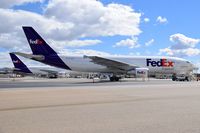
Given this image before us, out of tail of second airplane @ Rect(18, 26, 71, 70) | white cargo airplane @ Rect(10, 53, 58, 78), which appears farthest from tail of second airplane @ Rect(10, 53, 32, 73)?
tail of second airplane @ Rect(18, 26, 71, 70)

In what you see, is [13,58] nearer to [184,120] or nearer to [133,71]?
[133,71]

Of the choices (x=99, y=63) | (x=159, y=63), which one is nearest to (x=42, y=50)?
(x=99, y=63)

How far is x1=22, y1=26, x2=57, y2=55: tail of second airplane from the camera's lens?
54688 mm

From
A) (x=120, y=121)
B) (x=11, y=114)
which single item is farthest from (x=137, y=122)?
(x=11, y=114)

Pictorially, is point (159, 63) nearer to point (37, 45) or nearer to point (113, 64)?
point (113, 64)

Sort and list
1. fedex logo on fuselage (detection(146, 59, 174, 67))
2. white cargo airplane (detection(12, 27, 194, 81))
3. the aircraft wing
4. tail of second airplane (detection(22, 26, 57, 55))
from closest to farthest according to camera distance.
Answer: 1. the aircraft wing
2. white cargo airplane (detection(12, 27, 194, 81))
3. fedex logo on fuselage (detection(146, 59, 174, 67))
4. tail of second airplane (detection(22, 26, 57, 55))

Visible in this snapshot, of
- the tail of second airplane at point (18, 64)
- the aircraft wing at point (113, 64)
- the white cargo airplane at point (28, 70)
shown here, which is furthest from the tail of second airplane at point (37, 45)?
the tail of second airplane at point (18, 64)

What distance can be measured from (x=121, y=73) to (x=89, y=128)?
149 ft

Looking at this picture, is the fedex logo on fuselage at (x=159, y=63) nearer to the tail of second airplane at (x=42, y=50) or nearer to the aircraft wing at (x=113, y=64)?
the aircraft wing at (x=113, y=64)

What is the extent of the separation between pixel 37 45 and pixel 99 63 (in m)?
10.9

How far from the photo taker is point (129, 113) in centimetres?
1172

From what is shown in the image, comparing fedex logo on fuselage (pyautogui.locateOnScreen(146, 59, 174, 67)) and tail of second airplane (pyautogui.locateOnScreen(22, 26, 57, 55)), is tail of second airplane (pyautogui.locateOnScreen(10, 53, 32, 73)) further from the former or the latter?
fedex logo on fuselage (pyautogui.locateOnScreen(146, 59, 174, 67))

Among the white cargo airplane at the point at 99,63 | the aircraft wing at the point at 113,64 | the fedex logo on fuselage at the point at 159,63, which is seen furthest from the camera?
the fedex logo on fuselage at the point at 159,63

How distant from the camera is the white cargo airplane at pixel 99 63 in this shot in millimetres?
53188
